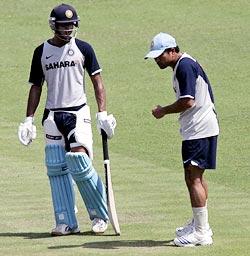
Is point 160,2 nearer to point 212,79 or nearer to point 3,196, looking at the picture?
point 212,79

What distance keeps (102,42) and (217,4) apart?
168 inches

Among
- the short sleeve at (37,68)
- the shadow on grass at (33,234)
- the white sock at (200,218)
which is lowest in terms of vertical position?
the shadow on grass at (33,234)

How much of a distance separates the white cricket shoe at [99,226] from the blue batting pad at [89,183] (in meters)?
0.04

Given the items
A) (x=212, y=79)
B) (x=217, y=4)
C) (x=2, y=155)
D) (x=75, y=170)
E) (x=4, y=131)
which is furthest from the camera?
(x=217, y=4)

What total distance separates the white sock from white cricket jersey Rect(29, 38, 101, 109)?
1.68 metres

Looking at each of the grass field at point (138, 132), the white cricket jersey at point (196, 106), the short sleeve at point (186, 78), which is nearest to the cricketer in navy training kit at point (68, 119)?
the grass field at point (138, 132)

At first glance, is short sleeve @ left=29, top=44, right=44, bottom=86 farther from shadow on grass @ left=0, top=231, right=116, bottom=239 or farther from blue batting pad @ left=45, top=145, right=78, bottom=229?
shadow on grass @ left=0, top=231, right=116, bottom=239

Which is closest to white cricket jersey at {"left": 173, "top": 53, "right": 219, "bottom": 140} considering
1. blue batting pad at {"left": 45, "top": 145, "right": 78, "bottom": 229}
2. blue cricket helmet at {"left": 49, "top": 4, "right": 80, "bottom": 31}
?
blue cricket helmet at {"left": 49, "top": 4, "right": 80, "bottom": 31}

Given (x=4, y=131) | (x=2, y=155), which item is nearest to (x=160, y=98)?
(x=4, y=131)

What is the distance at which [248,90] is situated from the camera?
779 inches

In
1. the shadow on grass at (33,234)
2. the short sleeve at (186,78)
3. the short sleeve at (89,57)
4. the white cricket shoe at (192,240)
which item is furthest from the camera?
the short sleeve at (89,57)

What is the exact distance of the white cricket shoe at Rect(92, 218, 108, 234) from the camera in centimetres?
1098

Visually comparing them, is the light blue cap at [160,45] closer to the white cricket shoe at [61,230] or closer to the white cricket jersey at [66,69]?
the white cricket jersey at [66,69]

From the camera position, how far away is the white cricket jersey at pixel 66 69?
10914 mm
